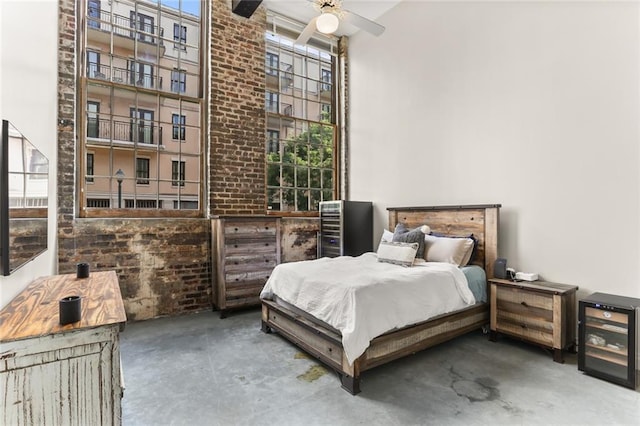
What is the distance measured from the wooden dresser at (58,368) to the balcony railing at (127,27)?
12.0 ft

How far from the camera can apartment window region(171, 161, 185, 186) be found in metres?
4.10

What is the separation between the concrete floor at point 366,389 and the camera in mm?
1929

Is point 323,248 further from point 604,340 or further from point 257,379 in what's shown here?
point 604,340

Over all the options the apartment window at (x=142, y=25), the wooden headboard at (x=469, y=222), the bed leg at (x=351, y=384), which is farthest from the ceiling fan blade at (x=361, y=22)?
the bed leg at (x=351, y=384)

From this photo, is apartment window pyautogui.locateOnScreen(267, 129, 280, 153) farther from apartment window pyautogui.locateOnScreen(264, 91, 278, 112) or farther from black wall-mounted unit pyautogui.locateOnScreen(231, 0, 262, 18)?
black wall-mounted unit pyautogui.locateOnScreen(231, 0, 262, 18)

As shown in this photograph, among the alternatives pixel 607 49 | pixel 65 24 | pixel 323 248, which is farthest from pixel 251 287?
pixel 607 49

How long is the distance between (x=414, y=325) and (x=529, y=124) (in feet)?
7.75

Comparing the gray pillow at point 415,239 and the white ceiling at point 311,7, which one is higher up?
the white ceiling at point 311,7

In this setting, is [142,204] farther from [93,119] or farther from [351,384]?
[351,384]

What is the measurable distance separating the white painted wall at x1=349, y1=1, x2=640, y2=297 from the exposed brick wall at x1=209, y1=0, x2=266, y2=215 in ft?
6.30

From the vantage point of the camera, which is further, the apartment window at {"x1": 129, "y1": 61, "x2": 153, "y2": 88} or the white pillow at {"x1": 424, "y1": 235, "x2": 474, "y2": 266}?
the apartment window at {"x1": 129, "y1": 61, "x2": 153, "y2": 88}

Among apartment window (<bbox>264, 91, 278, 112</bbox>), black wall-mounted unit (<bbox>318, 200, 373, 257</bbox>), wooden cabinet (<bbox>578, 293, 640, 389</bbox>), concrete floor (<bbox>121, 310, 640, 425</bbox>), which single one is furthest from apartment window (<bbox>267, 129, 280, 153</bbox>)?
wooden cabinet (<bbox>578, 293, 640, 389</bbox>)

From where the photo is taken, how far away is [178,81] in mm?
4199

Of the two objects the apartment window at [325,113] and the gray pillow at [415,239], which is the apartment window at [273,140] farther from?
the gray pillow at [415,239]
